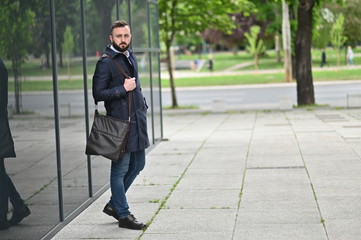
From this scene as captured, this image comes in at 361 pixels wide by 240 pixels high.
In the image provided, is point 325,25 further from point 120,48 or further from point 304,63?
point 120,48

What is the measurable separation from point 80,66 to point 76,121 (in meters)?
0.70

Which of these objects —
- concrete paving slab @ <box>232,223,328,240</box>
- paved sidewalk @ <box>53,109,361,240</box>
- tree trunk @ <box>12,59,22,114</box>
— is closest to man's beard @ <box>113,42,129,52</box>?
tree trunk @ <box>12,59,22,114</box>

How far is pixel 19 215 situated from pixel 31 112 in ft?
3.17

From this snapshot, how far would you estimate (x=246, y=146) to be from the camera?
13.5m

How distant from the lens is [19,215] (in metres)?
5.82

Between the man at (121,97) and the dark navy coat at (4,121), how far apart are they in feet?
3.95

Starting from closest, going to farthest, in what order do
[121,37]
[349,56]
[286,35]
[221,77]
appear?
1. [121,37]
2. [349,56]
3. [286,35]
4. [221,77]

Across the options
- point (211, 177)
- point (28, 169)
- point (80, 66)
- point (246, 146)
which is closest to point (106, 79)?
point (28, 169)

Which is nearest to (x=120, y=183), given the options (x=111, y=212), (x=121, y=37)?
(x=111, y=212)

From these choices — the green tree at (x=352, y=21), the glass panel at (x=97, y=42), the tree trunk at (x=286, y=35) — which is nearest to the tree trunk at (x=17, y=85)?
the glass panel at (x=97, y=42)

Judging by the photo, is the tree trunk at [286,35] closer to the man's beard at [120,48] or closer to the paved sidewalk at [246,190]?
the paved sidewalk at [246,190]

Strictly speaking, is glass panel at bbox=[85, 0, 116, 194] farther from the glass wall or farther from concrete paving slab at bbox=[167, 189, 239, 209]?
concrete paving slab at bbox=[167, 189, 239, 209]

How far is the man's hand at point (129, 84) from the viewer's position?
263 inches

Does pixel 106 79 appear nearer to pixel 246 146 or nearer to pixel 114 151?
pixel 114 151
